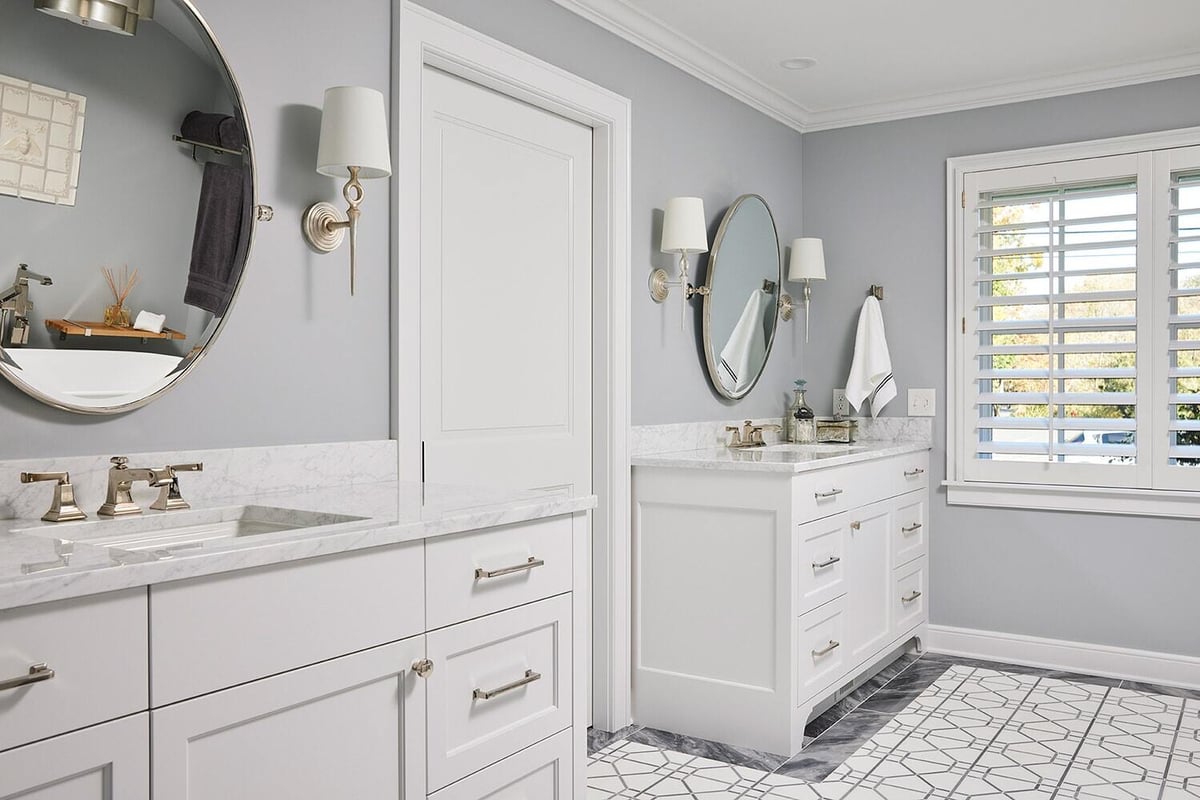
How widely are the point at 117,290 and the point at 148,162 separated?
247 millimetres

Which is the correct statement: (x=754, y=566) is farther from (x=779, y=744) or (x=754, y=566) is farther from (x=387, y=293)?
(x=387, y=293)

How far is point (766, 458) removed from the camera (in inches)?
125

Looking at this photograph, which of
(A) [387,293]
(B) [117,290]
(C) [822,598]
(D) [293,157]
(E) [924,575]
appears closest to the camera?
(B) [117,290]

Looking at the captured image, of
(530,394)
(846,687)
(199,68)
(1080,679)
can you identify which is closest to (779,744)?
(846,687)

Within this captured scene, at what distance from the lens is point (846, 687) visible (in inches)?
137

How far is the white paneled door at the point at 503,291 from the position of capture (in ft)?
8.32

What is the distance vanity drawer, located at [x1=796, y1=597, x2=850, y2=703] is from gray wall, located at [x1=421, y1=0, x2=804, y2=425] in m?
0.83

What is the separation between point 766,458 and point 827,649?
2.07 feet

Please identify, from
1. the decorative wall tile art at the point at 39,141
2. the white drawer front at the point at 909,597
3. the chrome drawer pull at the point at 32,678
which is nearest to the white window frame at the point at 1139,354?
the white drawer front at the point at 909,597

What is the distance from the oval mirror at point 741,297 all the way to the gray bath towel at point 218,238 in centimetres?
191

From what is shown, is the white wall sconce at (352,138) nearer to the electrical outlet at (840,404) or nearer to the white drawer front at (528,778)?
the white drawer front at (528,778)

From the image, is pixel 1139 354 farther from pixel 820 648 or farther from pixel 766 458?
pixel 820 648

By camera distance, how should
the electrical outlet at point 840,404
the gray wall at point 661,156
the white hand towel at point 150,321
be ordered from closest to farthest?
the white hand towel at point 150,321 < the gray wall at point 661,156 < the electrical outlet at point 840,404

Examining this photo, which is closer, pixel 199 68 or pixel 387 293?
pixel 199 68
